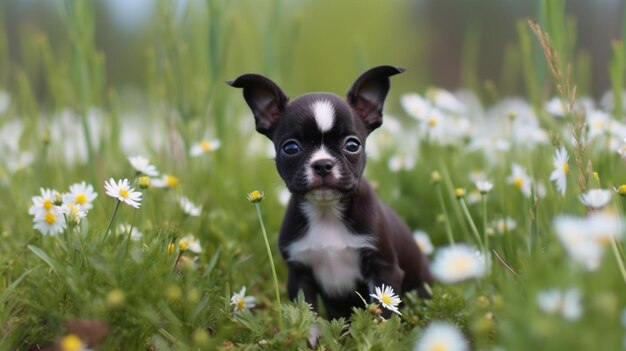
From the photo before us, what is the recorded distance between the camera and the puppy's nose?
254cm

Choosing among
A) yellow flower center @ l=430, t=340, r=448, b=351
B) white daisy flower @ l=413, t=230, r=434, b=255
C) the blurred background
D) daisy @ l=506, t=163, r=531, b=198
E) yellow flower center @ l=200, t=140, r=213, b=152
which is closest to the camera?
yellow flower center @ l=430, t=340, r=448, b=351

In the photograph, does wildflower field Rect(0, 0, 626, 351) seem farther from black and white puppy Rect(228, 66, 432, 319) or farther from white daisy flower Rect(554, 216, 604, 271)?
black and white puppy Rect(228, 66, 432, 319)

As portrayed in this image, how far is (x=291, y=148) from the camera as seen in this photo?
8.80ft

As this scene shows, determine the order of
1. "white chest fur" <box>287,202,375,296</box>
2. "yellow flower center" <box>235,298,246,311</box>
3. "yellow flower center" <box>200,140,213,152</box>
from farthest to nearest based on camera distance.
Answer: "yellow flower center" <box>200,140,213,152</box> < "white chest fur" <box>287,202,375,296</box> < "yellow flower center" <box>235,298,246,311</box>

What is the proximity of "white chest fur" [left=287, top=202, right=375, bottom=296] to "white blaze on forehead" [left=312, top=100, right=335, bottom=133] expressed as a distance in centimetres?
36

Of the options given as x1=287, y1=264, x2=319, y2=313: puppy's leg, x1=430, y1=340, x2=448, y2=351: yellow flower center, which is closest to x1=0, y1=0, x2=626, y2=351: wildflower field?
x1=430, y1=340, x2=448, y2=351: yellow flower center

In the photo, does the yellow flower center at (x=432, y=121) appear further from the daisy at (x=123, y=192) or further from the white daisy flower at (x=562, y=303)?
the white daisy flower at (x=562, y=303)

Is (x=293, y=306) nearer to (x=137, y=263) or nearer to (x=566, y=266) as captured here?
(x=137, y=263)

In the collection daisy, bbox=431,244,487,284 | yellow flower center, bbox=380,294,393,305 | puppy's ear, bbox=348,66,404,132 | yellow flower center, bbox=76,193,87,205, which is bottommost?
daisy, bbox=431,244,487,284

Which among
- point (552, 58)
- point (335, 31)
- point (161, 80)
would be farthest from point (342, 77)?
point (552, 58)

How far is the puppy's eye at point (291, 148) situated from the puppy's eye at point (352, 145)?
0.56 ft

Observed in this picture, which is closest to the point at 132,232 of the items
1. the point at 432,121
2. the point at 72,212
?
the point at 72,212

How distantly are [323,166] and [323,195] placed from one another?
0.12 m

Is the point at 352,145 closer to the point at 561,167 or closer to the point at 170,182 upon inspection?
the point at 561,167
